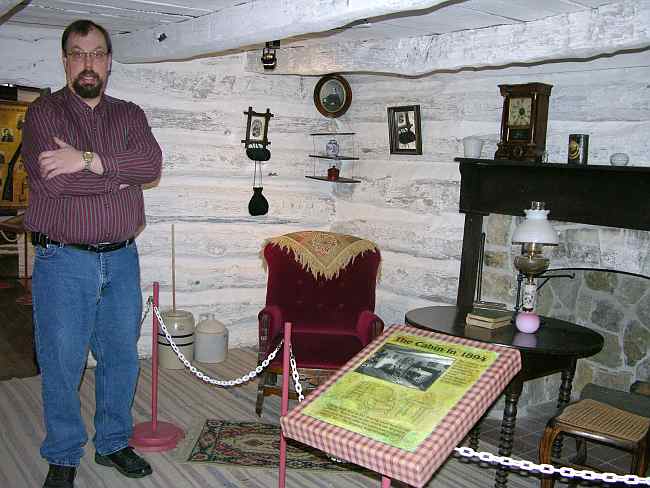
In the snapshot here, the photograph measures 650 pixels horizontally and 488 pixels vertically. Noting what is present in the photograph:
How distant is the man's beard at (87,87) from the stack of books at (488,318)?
7.08 ft

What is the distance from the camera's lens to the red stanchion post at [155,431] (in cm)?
378

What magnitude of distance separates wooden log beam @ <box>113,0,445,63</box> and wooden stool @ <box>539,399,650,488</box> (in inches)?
74.2

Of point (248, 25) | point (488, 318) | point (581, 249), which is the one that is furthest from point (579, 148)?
point (248, 25)

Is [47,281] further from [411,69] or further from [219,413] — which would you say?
[411,69]

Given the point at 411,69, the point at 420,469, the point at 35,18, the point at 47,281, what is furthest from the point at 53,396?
the point at 411,69

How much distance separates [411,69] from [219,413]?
2.45m

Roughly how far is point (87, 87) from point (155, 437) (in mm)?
1883

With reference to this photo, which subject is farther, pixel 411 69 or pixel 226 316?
pixel 226 316

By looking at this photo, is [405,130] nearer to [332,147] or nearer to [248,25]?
[332,147]

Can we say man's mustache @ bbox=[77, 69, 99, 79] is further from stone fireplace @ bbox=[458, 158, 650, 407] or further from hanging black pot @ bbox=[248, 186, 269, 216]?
hanging black pot @ bbox=[248, 186, 269, 216]

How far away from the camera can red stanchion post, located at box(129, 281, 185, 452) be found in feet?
12.4

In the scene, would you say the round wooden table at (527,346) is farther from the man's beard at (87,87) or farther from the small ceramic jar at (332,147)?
the small ceramic jar at (332,147)

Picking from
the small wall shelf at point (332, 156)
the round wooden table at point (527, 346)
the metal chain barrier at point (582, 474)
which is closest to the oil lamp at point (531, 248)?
the round wooden table at point (527, 346)

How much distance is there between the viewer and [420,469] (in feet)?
6.25
